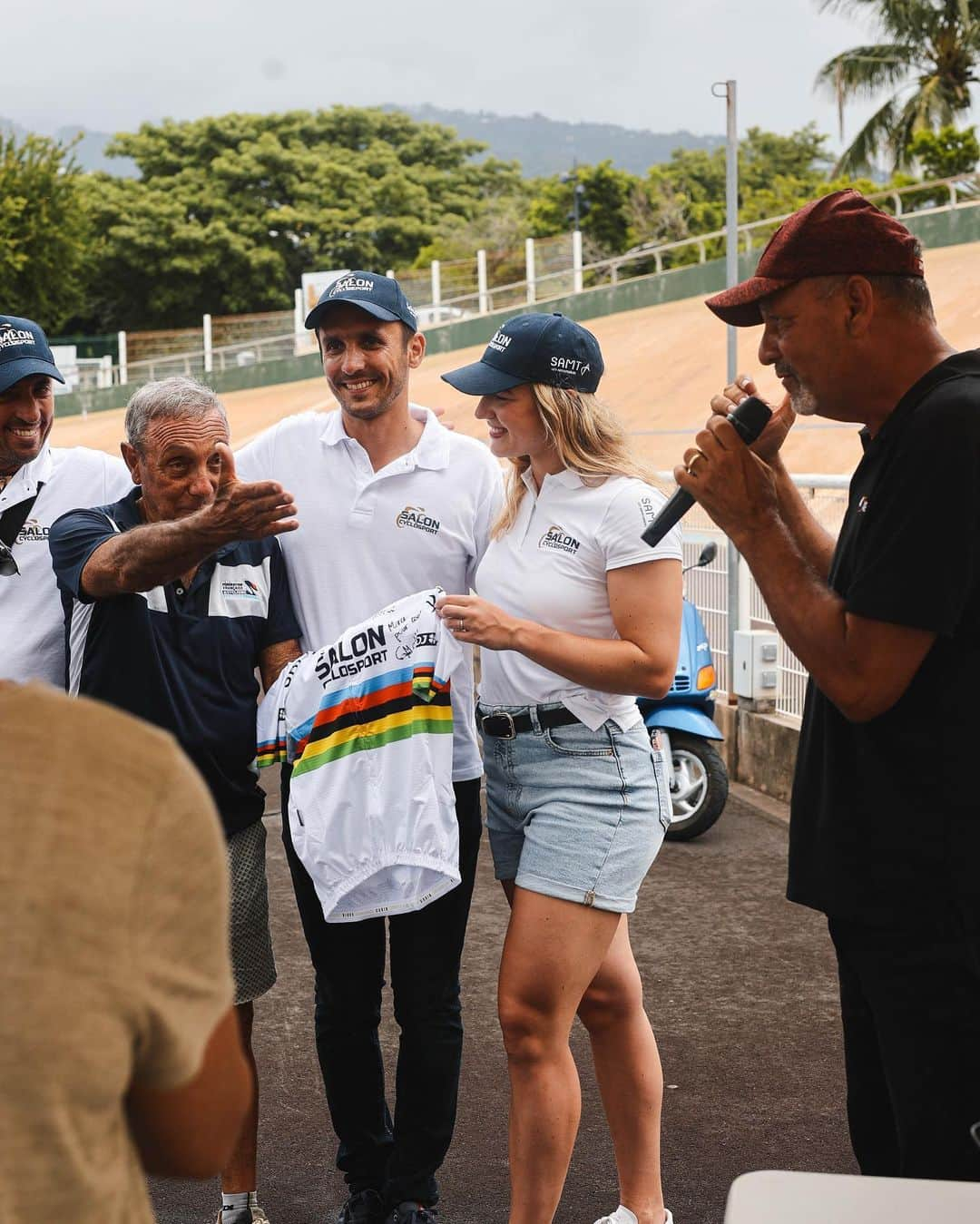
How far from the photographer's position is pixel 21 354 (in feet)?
12.2

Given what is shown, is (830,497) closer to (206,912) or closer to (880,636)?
(880,636)

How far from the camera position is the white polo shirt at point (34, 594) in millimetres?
3646

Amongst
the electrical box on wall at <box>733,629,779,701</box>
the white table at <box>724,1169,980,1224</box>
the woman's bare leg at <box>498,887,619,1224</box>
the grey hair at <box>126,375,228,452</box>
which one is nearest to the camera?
the white table at <box>724,1169,980,1224</box>

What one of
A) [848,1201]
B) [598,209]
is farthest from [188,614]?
[598,209]

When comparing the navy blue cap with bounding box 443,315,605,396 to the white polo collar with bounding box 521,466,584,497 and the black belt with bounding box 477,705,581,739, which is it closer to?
the white polo collar with bounding box 521,466,584,497

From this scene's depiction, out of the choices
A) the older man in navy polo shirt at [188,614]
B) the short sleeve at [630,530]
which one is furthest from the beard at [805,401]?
the older man in navy polo shirt at [188,614]

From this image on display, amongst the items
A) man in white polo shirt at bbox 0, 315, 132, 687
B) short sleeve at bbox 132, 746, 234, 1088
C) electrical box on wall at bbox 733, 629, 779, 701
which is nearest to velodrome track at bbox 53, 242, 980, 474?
electrical box on wall at bbox 733, 629, 779, 701

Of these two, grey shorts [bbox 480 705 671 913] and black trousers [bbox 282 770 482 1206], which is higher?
grey shorts [bbox 480 705 671 913]

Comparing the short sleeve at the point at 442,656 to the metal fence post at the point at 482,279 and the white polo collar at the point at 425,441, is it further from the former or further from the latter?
the metal fence post at the point at 482,279

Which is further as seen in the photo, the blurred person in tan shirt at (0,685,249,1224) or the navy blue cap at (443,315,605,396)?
the navy blue cap at (443,315,605,396)

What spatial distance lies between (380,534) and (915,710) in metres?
1.61

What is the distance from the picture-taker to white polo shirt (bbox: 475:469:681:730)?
334cm

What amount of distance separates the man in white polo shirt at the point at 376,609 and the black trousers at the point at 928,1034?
1.29 metres

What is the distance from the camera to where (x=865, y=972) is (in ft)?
8.39
